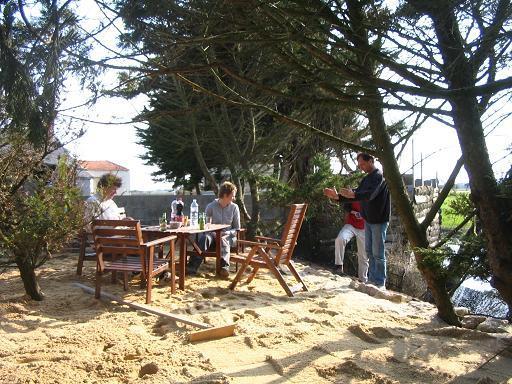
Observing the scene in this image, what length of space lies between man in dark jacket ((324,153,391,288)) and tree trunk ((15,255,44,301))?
3312 mm

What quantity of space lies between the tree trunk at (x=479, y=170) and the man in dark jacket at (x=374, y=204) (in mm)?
2795

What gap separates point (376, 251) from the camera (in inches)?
243

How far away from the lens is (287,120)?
12.2 feet

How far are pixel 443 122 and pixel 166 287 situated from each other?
11.6ft

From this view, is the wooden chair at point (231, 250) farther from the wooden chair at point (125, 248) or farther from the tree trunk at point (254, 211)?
the tree trunk at point (254, 211)

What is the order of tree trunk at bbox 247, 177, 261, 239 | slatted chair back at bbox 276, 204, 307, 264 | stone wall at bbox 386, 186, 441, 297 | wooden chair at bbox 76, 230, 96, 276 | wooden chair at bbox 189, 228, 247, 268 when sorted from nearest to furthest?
slatted chair back at bbox 276, 204, 307, 264
wooden chair at bbox 76, 230, 96, 276
wooden chair at bbox 189, 228, 247, 268
stone wall at bbox 386, 186, 441, 297
tree trunk at bbox 247, 177, 261, 239

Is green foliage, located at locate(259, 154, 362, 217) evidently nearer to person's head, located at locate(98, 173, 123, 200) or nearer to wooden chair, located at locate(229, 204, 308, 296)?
wooden chair, located at locate(229, 204, 308, 296)

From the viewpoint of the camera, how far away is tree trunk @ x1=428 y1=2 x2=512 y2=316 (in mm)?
2912

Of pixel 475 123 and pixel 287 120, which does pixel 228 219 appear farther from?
pixel 475 123

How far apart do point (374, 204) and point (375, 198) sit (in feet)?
0.26

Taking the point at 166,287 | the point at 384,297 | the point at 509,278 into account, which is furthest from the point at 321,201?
the point at 509,278

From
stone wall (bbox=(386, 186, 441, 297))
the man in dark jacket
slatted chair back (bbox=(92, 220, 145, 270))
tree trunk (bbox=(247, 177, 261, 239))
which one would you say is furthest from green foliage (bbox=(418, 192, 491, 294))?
tree trunk (bbox=(247, 177, 261, 239))

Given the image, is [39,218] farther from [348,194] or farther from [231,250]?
[348,194]

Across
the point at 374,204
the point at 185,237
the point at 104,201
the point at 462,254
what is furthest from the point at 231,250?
the point at 462,254
